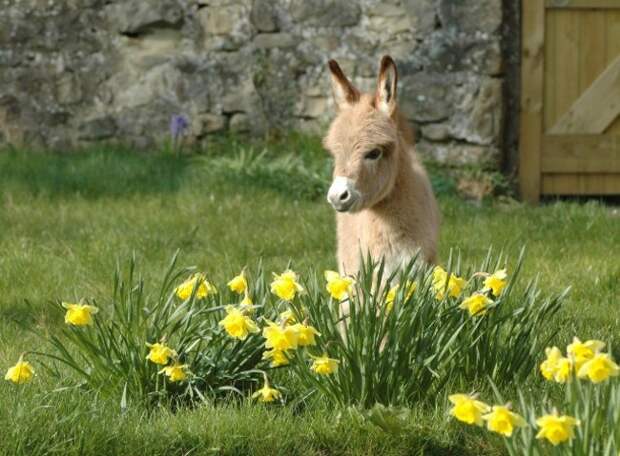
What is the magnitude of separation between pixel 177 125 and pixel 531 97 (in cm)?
304

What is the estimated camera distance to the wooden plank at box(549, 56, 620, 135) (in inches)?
413

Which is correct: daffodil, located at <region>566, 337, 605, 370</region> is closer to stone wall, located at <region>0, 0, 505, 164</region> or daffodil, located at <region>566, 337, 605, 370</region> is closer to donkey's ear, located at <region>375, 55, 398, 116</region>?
donkey's ear, located at <region>375, 55, 398, 116</region>

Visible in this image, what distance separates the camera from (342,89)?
5.33 m

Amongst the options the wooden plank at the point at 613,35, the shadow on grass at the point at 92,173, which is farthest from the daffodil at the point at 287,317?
the wooden plank at the point at 613,35

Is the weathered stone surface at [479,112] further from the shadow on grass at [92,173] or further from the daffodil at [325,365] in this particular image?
the daffodil at [325,365]

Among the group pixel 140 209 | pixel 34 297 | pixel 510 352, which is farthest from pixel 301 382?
pixel 140 209

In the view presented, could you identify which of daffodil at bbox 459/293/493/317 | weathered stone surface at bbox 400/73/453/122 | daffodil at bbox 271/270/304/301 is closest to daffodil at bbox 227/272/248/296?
daffodil at bbox 271/270/304/301

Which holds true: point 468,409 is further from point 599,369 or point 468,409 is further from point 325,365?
point 325,365

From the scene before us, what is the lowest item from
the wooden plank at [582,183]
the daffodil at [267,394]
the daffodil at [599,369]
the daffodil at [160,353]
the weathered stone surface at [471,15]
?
the wooden plank at [582,183]

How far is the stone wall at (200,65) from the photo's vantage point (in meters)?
10.5

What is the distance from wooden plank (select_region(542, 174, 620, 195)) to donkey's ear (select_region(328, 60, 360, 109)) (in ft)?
18.2

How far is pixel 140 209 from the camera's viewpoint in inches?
357

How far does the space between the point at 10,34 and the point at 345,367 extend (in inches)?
297

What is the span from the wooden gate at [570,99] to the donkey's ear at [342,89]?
17.5 feet
